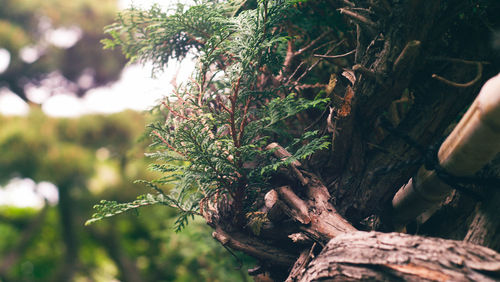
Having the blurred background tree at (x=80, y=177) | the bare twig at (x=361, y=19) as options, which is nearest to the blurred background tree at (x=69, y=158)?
the blurred background tree at (x=80, y=177)

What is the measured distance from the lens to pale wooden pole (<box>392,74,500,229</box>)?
386 millimetres

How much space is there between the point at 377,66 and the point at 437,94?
117 millimetres

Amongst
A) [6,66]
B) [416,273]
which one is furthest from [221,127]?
[6,66]

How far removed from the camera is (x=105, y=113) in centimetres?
436

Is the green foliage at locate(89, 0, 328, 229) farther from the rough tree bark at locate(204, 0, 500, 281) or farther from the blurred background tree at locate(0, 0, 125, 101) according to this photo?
the blurred background tree at locate(0, 0, 125, 101)

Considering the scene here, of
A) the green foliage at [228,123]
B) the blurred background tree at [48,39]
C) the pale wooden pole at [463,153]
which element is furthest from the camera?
the blurred background tree at [48,39]

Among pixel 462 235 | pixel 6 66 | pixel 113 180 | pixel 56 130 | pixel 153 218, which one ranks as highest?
pixel 462 235

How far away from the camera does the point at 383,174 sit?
1.99 feet

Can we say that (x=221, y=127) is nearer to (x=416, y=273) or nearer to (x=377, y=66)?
(x=377, y=66)

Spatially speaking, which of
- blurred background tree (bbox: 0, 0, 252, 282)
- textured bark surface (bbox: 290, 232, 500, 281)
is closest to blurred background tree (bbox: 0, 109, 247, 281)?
blurred background tree (bbox: 0, 0, 252, 282)

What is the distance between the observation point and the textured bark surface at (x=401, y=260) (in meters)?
0.42

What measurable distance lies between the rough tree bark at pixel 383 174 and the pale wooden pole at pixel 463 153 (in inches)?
1.6

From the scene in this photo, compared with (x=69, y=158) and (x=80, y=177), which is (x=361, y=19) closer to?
(x=69, y=158)

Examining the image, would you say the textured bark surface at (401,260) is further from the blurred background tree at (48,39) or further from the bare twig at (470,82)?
the blurred background tree at (48,39)
